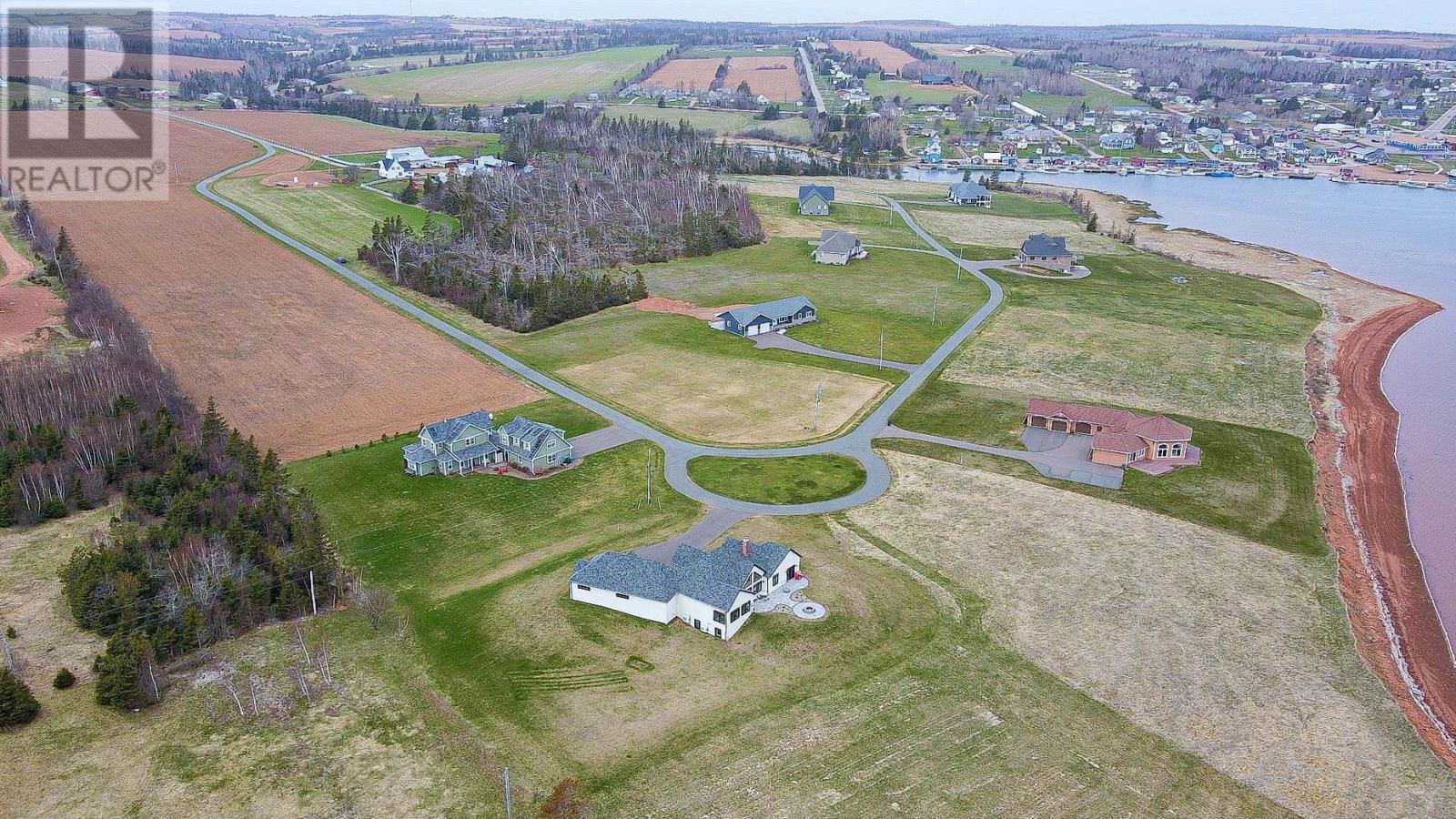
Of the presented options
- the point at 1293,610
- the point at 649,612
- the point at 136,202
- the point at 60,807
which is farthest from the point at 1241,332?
the point at 136,202

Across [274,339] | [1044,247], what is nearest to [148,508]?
[274,339]

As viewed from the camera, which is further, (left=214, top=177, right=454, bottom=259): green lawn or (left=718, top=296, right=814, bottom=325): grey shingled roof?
(left=214, top=177, right=454, bottom=259): green lawn

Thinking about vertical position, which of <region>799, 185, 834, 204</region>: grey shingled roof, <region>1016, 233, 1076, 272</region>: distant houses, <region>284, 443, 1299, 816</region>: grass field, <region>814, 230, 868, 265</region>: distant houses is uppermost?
<region>799, 185, 834, 204</region>: grey shingled roof

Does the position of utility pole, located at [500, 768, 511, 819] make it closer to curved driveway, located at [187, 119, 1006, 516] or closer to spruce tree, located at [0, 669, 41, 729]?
spruce tree, located at [0, 669, 41, 729]

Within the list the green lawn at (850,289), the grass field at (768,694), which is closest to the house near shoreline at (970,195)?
the green lawn at (850,289)

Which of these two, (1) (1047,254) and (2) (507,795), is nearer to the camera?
(2) (507,795)

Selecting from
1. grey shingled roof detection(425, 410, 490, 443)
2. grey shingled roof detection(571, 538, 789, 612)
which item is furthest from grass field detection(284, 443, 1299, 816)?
grey shingled roof detection(425, 410, 490, 443)

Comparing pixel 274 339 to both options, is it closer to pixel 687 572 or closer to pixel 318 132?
pixel 687 572
